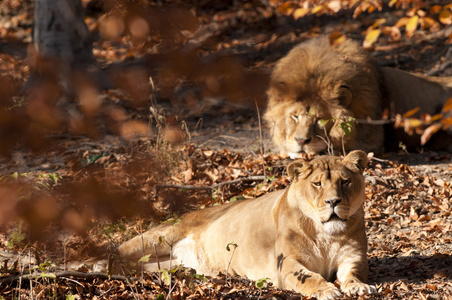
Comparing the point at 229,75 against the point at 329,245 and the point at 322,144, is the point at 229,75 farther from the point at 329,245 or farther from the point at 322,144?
the point at 322,144

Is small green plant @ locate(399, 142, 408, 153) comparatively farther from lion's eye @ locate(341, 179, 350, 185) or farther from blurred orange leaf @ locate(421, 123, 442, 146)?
blurred orange leaf @ locate(421, 123, 442, 146)

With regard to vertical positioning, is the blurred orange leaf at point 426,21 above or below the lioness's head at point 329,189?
above

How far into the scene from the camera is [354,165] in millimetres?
5379

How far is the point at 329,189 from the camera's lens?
5.07 meters

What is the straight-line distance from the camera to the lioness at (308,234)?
5.03 metres

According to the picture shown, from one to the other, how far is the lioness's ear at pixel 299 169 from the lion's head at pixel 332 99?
108 inches

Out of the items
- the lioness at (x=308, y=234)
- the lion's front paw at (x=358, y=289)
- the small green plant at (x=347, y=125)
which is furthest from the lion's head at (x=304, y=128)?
the lion's front paw at (x=358, y=289)

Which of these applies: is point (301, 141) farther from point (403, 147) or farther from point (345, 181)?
point (345, 181)

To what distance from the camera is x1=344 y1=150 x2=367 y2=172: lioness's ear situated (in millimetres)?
5359

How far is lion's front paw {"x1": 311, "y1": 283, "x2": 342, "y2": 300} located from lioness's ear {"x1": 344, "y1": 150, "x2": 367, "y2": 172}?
112 cm

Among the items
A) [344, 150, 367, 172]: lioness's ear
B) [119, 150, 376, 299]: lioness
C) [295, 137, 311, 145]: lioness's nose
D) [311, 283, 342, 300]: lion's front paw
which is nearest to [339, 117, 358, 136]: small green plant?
[295, 137, 311, 145]: lioness's nose

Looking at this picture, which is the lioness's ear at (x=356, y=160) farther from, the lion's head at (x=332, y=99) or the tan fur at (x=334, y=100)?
the lion's head at (x=332, y=99)

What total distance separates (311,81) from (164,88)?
6.43 m

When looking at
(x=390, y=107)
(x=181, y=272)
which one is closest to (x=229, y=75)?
(x=181, y=272)
